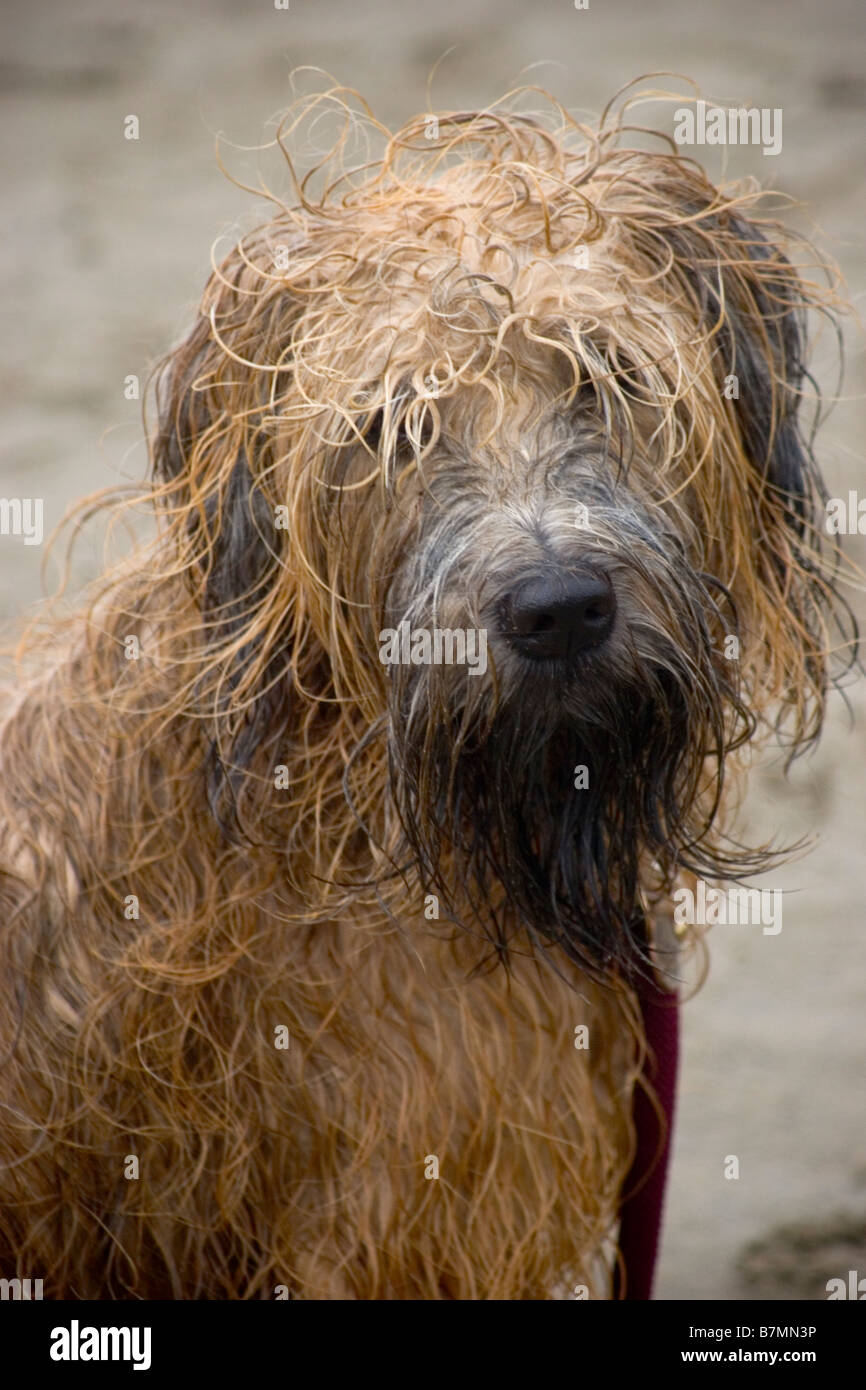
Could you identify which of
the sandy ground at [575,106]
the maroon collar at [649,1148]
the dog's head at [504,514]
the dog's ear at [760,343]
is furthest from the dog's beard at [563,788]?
the sandy ground at [575,106]

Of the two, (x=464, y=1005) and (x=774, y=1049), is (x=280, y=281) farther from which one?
(x=774, y=1049)

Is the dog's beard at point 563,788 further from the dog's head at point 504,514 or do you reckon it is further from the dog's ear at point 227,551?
the dog's ear at point 227,551

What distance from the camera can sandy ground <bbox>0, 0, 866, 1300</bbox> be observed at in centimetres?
351

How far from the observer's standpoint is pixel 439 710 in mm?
1949

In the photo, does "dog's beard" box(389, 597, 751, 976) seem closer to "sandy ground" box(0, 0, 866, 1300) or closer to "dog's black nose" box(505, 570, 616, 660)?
"dog's black nose" box(505, 570, 616, 660)

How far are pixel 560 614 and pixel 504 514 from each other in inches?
6.0

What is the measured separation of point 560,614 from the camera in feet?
6.00

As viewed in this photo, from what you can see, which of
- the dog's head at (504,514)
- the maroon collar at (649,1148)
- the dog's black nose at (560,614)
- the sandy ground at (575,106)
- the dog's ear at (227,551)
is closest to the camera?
the dog's black nose at (560,614)

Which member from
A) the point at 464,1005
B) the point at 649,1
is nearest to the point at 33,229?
the point at 649,1

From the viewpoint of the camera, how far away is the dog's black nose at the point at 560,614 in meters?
1.81

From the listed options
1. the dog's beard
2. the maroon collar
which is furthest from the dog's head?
the maroon collar

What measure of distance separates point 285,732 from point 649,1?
611 cm

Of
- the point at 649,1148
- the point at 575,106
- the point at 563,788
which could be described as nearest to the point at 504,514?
the point at 563,788

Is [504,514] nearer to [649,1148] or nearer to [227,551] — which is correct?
[227,551]
